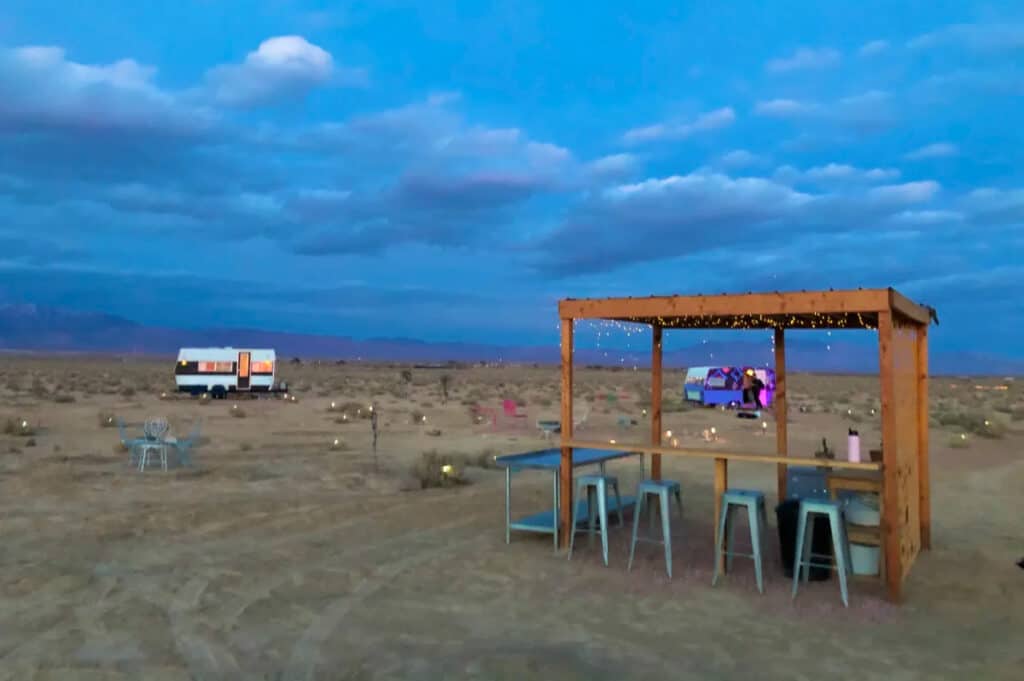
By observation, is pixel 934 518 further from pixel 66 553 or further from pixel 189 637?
pixel 66 553

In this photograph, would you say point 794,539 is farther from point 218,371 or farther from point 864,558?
point 218,371

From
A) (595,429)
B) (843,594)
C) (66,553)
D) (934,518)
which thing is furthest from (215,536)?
(595,429)

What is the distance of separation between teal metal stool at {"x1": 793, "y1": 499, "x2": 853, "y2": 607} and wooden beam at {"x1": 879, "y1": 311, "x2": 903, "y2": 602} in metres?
0.32

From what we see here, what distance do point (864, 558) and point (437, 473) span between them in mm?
6404

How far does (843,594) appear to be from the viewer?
579 centimetres

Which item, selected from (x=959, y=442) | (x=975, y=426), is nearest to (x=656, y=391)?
(x=959, y=442)

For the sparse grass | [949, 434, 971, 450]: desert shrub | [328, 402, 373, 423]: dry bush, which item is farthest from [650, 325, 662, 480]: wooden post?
[328, 402, 373, 423]: dry bush

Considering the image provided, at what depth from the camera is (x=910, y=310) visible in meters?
7.03

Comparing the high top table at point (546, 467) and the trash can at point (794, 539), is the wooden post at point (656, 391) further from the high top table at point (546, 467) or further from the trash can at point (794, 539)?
the trash can at point (794, 539)

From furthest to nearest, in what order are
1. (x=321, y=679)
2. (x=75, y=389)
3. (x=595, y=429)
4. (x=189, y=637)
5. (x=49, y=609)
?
(x=75, y=389) → (x=595, y=429) → (x=49, y=609) → (x=189, y=637) → (x=321, y=679)

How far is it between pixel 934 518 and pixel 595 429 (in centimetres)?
1172

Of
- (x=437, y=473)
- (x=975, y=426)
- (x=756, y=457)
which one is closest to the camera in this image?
(x=756, y=457)

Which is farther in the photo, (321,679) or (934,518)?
(934,518)

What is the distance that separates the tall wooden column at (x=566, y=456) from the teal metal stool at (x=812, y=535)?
2.08 metres
